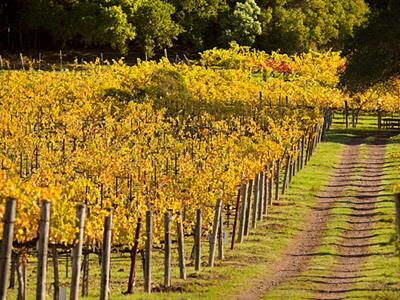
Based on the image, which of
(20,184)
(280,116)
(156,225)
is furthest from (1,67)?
(20,184)

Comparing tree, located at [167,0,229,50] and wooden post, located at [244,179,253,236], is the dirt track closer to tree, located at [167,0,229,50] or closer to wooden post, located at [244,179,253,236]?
wooden post, located at [244,179,253,236]

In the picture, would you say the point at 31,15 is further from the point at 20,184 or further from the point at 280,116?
the point at 20,184

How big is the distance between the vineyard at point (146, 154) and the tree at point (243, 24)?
42.5 ft

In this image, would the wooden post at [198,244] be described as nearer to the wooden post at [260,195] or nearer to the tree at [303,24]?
the wooden post at [260,195]

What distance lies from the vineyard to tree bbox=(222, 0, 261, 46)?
42.5 feet

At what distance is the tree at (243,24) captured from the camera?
86125mm

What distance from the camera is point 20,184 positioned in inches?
856

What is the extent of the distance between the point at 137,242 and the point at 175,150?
15652 mm

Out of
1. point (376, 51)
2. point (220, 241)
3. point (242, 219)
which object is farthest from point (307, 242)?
point (376, 51)

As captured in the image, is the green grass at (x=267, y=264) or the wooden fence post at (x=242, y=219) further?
the wooden fence post at (x=242, y=219)

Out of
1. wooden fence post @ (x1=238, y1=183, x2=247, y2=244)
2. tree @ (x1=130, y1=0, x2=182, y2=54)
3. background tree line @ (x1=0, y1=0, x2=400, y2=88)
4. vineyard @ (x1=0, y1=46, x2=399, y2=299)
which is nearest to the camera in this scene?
vineyard @ (x1=0, y1=46, x2=399, y2=299)

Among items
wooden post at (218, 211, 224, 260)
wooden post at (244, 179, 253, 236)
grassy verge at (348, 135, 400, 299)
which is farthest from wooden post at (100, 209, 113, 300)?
wooden post at (244, 179, 253, 236)

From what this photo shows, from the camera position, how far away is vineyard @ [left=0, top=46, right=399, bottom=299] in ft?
69.7

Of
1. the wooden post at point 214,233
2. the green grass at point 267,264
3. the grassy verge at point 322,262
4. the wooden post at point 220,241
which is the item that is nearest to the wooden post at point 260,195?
the green grass at point 267,264
